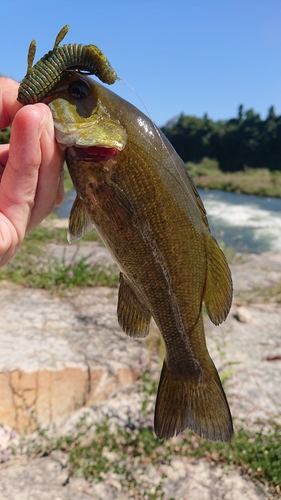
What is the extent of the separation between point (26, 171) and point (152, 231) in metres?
0.58

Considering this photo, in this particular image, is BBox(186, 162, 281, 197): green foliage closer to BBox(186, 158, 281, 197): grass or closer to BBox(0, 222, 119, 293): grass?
BBox(186, 158, 281, 197): grass

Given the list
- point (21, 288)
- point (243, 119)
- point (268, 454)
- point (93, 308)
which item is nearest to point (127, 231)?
point (268, 454)

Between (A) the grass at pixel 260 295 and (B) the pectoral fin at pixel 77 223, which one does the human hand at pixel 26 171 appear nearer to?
(B) the pectoral fin at pixel 77 223

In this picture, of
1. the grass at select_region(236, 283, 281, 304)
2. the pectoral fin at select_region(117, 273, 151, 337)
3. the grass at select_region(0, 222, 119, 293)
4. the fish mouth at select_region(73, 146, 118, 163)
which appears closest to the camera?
the fish mouth at select_region(73, 146, 118, 163)

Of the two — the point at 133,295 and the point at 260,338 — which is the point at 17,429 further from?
the point at 260,338

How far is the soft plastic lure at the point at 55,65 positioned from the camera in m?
1.64

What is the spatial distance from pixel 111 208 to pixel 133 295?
506 millimetres

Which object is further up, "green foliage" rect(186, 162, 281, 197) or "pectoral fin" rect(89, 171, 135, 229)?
"green foliage" rect(186, 162, 281, 197)

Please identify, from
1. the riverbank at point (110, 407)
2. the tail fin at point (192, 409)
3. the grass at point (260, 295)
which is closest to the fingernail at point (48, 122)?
the tail fin at point (192, 409)

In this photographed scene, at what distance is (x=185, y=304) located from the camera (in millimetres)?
1982

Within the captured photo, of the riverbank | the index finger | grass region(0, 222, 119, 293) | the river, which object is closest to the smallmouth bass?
the index finger

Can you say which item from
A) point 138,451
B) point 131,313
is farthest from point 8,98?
point 138,451

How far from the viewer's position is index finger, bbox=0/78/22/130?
79.6 inches

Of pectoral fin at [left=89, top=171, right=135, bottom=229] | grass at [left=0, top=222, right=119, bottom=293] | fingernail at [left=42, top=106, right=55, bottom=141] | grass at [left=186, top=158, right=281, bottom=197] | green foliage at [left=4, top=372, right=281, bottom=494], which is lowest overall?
green foliage at [left=4, top=372, right=281, bottom=494]
